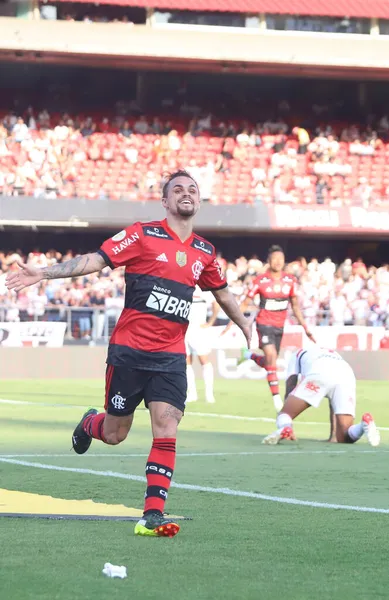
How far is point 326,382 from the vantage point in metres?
13.1

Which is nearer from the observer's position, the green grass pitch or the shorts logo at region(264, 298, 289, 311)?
the green grass pitch

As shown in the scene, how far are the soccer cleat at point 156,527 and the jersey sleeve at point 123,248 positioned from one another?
4.88ft

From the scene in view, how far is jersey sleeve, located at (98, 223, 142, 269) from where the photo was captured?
7.35 m

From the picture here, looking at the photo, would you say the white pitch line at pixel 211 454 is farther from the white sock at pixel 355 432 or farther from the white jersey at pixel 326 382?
the white jersey at pixel 326 382

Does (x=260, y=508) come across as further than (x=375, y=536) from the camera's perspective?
Yes

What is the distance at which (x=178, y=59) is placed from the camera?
38.3m

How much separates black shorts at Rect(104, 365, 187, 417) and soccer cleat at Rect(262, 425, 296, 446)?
5.62m

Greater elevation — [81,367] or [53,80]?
[53,80]

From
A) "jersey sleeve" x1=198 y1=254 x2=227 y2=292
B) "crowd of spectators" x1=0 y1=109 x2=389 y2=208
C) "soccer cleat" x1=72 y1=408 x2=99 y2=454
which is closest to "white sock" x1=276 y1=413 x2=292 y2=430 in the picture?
"soccer cleat" x1=72 y1=408 x2=99 y2=454

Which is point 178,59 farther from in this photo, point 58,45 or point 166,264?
point 166,264

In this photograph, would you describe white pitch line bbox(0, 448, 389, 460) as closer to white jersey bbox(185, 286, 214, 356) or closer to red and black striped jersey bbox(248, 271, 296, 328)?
red and black striped jersey bbox(248, 271, 296, 328)

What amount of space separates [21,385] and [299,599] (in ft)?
66.7

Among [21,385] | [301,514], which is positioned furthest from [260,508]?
[21,385]

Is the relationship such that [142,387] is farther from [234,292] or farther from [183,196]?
[234,292]
